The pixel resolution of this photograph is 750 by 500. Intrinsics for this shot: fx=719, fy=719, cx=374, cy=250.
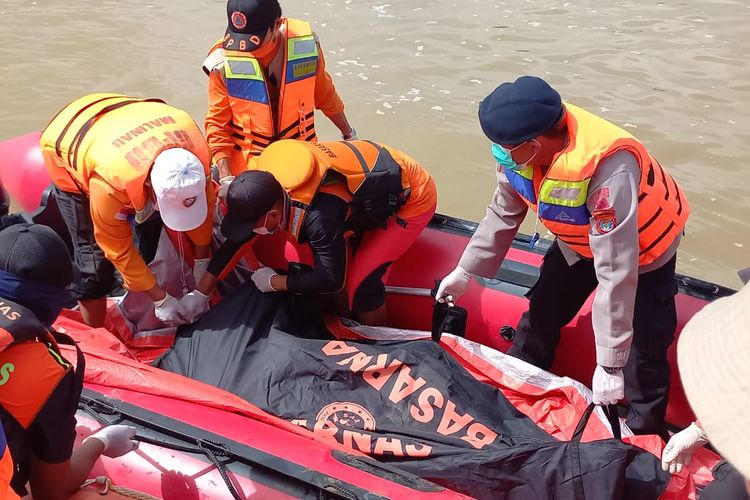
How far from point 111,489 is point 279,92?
5.25 ft

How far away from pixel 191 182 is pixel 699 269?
2.67 m

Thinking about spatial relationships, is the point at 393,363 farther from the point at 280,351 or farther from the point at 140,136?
the point at 140,136

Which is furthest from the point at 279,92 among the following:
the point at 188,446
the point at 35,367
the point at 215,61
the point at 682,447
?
the point at 682,447

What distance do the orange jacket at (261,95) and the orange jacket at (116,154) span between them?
41cm

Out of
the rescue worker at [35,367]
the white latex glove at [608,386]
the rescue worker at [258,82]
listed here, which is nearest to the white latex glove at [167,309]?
the rescue worker at [258,82]

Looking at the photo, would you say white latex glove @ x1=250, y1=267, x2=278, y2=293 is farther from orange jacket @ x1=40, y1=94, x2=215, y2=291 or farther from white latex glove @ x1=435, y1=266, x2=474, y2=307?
white latex glove @ x1=435, y1=266, x2=474, y2=307

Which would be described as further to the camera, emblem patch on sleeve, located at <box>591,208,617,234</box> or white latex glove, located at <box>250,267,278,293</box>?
white latex glove, located at <box>250,267,278,293</box>

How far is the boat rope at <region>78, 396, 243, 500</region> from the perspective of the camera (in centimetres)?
177

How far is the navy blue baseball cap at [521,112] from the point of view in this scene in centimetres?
167

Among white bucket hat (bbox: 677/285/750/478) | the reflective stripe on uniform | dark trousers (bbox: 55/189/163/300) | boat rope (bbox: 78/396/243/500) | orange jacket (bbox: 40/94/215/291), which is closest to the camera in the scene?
white bucket hat (bbox: 677/285/750/478)

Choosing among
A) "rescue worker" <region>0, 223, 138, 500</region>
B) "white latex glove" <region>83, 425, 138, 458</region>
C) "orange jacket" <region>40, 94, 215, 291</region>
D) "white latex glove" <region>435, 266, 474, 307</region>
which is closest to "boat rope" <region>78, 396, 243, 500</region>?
"white latex glove" <region>83, 425, 138, 458</region>

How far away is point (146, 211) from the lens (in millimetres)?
2184

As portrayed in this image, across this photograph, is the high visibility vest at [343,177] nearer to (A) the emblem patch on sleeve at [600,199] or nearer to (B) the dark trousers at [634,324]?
(B) the dark trousers at [634,324]

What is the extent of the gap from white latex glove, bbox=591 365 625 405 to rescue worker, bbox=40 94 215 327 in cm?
122
